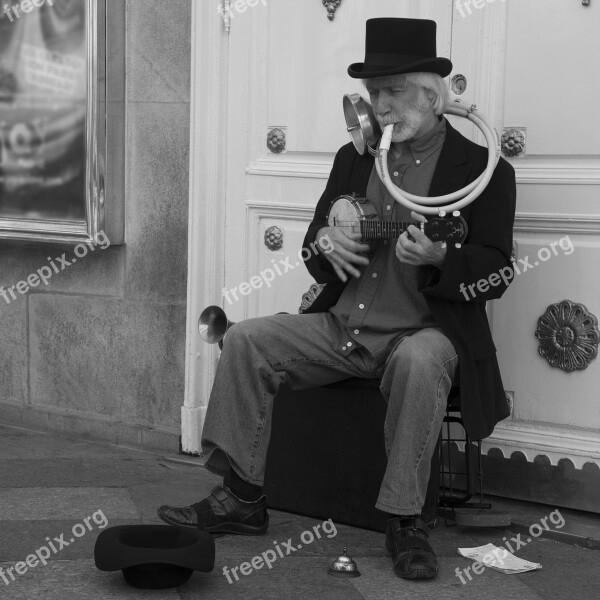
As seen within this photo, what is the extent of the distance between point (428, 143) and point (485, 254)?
19.0 inches

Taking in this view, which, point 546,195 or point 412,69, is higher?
point 412,69

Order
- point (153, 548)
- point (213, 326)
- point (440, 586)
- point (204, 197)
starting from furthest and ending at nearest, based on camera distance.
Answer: point (204, 197)
point (213, 326)
point (440, 586)
point (153, 548)

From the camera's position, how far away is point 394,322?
12.1 feet

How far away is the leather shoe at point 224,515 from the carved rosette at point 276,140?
4.84ft

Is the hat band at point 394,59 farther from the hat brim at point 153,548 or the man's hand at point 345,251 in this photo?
the hat brim at point 153,548

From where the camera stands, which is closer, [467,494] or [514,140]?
[467,494]

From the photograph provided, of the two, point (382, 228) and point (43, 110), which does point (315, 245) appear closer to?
point (382, 228)

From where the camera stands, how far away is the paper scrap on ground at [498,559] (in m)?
3.43

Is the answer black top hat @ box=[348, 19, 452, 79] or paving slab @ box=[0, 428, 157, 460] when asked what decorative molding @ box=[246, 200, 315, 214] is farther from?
paving slab @ box=[0, 428, 157, 460]

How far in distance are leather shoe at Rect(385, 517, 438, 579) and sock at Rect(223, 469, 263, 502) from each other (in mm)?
475

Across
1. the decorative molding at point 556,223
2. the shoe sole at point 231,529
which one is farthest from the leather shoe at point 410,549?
the decorative molding at point 556,223

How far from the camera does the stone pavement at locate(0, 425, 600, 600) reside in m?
3.18

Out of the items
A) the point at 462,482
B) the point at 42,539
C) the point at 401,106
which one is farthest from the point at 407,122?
the point at 42,539

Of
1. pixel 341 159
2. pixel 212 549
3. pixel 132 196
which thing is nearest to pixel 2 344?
pixel 132 196
